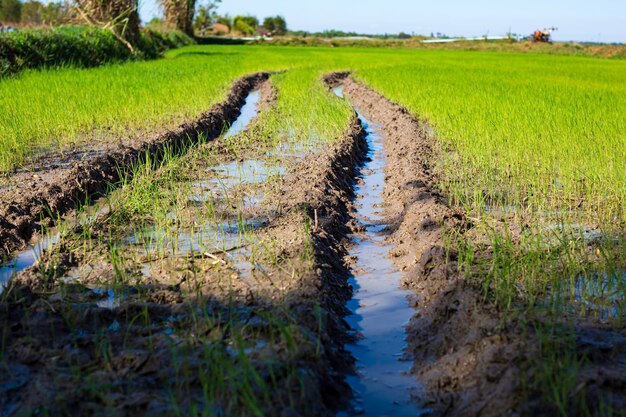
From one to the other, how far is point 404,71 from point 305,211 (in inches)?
528

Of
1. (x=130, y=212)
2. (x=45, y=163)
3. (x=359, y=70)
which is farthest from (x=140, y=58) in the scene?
(x=130, y=212)

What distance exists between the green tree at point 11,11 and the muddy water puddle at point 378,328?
1992 inches

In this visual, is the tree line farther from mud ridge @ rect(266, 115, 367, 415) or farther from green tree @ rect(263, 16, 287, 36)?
mud ridge @ rect(266, 115, 367, 415)

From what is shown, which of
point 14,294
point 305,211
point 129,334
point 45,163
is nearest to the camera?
point 129,334

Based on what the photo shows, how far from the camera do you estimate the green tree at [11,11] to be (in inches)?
2017

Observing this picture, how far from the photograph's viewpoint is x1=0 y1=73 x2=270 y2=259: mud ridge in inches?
188

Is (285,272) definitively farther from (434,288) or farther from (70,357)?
(70,357)

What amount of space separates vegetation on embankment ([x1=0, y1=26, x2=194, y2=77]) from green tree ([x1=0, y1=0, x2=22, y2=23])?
31.8m

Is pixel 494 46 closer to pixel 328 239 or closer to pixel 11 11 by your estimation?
pixel 11 11

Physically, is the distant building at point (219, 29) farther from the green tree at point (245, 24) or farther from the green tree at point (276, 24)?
the green tree at point (276, 24)

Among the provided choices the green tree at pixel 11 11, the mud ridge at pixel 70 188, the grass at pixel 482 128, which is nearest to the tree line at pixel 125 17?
the green tree at pixel 11 11

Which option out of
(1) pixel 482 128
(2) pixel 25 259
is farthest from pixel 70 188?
(1) pixel 482 128

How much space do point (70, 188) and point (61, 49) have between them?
12.3 meters

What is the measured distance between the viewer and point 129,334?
10.3 ft
